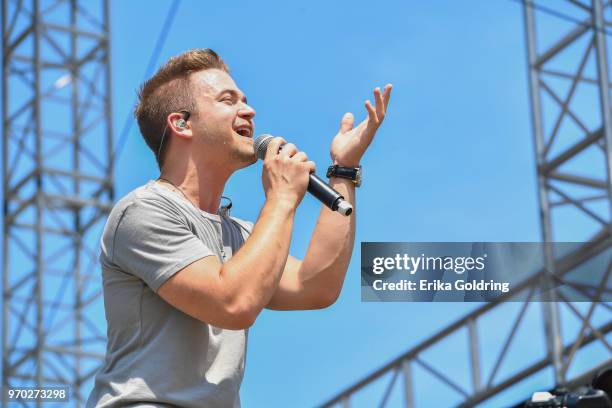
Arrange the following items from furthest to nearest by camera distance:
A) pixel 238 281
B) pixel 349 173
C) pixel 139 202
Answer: pixel 349 173 → pixel 139 202 → pixel 238 281

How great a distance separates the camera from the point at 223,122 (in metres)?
1.65

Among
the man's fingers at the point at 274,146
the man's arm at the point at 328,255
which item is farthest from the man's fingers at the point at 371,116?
the man's fingers at the point at 274,146

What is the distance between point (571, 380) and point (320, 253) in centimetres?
206

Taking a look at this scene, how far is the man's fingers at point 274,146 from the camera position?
1543 mm

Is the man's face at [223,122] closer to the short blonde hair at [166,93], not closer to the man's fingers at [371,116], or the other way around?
the short blonde hair at [166,93]

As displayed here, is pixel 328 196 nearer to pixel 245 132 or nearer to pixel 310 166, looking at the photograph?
pixel 310 166

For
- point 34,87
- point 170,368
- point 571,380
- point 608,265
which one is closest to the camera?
point 170,368

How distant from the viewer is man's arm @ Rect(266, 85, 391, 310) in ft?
5.55

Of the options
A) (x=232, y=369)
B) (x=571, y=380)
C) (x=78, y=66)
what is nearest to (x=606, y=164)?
(x=571, y=380)

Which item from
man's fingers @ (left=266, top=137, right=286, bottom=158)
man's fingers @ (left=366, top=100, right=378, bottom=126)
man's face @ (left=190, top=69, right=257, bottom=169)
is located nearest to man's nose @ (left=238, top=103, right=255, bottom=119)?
man's face @ (left=190, top=69, right=257, bottom=169)

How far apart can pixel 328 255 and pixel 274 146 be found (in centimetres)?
23

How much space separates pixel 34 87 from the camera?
18.7ft

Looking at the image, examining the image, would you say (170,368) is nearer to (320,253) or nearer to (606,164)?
(320,253)

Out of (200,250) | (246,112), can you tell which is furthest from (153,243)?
(246,112)
